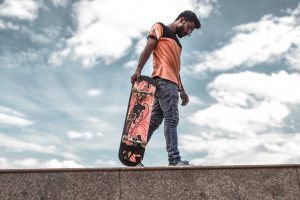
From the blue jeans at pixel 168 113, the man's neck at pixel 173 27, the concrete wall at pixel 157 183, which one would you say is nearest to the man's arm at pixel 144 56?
the blue jeans at pixel 168 113

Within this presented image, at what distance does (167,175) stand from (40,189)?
149cm

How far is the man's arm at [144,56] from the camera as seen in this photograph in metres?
5.80

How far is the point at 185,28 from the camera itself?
6.02m

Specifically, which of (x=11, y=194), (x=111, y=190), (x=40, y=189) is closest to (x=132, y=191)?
(x=111, y=190)

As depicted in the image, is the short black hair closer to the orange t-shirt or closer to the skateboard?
the orange t-shirt

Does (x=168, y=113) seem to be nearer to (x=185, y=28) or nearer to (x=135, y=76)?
(x=135, y=76)

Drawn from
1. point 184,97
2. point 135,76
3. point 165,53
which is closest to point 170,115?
point 135,76

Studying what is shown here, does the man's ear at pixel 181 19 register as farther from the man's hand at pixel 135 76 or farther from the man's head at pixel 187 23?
the man's hand at pixel 135 76

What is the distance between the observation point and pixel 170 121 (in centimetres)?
568

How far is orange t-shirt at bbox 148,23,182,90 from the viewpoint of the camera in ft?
19.2

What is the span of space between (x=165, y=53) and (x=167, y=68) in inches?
9.1

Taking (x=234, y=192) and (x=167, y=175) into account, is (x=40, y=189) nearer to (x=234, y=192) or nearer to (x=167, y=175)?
(x=167, y=175)

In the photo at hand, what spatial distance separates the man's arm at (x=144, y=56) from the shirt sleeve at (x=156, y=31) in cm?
5

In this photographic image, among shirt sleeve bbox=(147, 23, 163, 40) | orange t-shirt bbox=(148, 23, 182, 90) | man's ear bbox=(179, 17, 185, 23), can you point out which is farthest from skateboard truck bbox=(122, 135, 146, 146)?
man's ear bbox=(179, 17, 185, 23)
